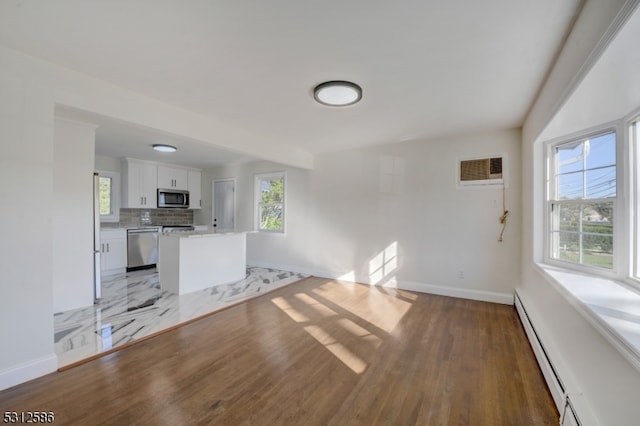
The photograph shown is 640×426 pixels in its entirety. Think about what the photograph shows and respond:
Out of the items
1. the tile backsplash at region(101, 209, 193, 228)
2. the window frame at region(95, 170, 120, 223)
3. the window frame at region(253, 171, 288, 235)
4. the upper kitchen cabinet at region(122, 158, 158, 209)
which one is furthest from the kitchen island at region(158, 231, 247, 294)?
the tile backsplash at region(101, 209, 193, 228)

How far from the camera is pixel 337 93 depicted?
2490 mm

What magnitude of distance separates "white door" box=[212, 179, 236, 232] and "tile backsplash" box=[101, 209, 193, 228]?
84cm

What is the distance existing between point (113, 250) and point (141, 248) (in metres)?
0.48

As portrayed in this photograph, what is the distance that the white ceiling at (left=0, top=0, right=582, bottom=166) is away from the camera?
1564 mm

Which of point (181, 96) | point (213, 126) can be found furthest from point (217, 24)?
point (213, 126)

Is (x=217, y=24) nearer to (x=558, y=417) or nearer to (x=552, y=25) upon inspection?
(x=552, y=25)

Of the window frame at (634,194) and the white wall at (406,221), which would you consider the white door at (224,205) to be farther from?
the window frame at (634,194)

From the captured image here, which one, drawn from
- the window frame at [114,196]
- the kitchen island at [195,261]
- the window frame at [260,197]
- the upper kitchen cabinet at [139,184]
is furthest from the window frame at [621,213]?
the window frame at [114,196]

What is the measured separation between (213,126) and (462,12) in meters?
2.80

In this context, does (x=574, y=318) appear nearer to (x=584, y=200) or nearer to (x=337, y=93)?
(x=584, y=200)

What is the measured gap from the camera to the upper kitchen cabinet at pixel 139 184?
18.2ft

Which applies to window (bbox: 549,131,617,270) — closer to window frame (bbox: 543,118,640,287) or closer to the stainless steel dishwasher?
window frame (bbox: 543,118,640,287)

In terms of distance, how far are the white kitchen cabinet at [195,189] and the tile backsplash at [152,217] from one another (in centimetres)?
40

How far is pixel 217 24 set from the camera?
1.68 meters
